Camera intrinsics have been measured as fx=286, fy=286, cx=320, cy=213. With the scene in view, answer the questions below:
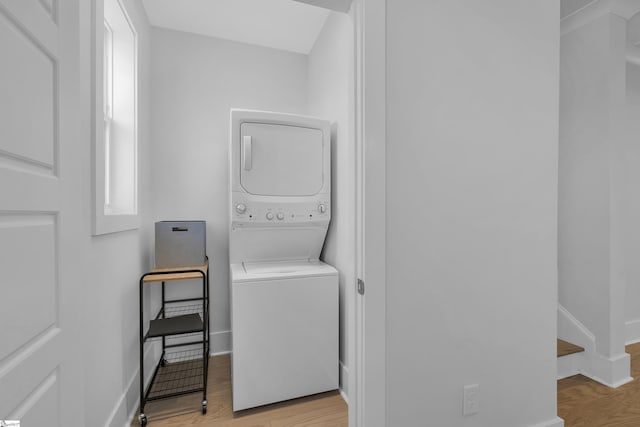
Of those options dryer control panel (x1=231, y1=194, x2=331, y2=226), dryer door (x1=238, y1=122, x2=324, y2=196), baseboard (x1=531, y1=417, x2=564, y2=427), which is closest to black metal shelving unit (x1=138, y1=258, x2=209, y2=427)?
dryer control panel (x1=231, y1=194, x2=331, y2=226)

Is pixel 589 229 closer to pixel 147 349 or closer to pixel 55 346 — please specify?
pixel 55 346

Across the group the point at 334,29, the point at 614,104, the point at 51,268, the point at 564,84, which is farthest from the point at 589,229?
the point at 51,268

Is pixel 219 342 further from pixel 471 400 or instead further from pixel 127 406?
pixel 471 400

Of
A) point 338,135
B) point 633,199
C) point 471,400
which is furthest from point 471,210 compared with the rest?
point 633,199

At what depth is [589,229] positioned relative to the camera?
2109 mm

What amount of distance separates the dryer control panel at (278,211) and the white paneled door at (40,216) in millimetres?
990

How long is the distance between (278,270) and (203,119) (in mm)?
1443

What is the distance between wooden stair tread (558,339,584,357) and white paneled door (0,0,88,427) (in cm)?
274

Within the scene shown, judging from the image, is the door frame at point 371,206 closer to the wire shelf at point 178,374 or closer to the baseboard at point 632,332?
the wire shelf at point 178,374

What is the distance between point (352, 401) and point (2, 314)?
110 centimetres

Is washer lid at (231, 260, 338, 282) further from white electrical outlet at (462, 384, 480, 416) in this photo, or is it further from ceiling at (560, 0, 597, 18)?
ceiling at (560, 0, 597, 18)

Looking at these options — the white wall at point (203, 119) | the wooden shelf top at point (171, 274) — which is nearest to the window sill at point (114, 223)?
the wooden shelf top at point (171, 274)

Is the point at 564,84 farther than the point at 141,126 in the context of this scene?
Yes

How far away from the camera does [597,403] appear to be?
5.71 feet
